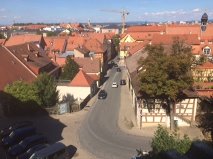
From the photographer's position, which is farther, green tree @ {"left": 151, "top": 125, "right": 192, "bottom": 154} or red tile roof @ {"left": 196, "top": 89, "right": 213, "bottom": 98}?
red tile roof @ {"left": 196, "top": 89, "right": 213, "bottom": 98}

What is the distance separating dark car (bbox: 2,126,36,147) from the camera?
3145 cm

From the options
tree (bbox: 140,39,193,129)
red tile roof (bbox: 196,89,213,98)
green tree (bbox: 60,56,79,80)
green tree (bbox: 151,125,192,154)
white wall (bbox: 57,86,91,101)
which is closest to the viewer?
green tree (bbox: 151,125,192,154)

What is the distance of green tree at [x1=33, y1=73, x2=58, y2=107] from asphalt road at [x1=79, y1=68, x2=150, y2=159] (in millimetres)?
5462

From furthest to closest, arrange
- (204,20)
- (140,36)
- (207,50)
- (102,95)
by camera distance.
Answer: (140,36)
(204,20)
(207,50)
(102,95)

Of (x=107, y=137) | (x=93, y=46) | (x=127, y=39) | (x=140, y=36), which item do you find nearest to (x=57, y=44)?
(x=93, y=46)

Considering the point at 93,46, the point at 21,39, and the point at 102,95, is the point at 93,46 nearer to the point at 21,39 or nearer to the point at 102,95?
the point at 21,39

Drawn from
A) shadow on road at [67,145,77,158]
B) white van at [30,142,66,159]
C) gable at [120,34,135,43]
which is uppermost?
gable at [120,34,135,43]

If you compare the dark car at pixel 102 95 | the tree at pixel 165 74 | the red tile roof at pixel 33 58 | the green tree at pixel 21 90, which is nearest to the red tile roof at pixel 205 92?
the tree at pixel 165 74

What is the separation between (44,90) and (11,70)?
23.6ft

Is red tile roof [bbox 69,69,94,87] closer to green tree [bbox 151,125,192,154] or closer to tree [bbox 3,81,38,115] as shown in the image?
tree [bbox 3,81,38,115]

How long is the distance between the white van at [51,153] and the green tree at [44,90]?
13725mm

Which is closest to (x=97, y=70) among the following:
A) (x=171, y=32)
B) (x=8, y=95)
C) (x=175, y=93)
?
(x=8, y=95)

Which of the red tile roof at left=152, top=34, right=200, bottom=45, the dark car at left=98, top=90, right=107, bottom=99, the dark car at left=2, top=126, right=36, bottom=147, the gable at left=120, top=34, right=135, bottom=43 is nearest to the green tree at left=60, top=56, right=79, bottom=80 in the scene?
the dark car at left=98, top=90, right=107, bottom=99

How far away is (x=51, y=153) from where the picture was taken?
27500 millimetres
